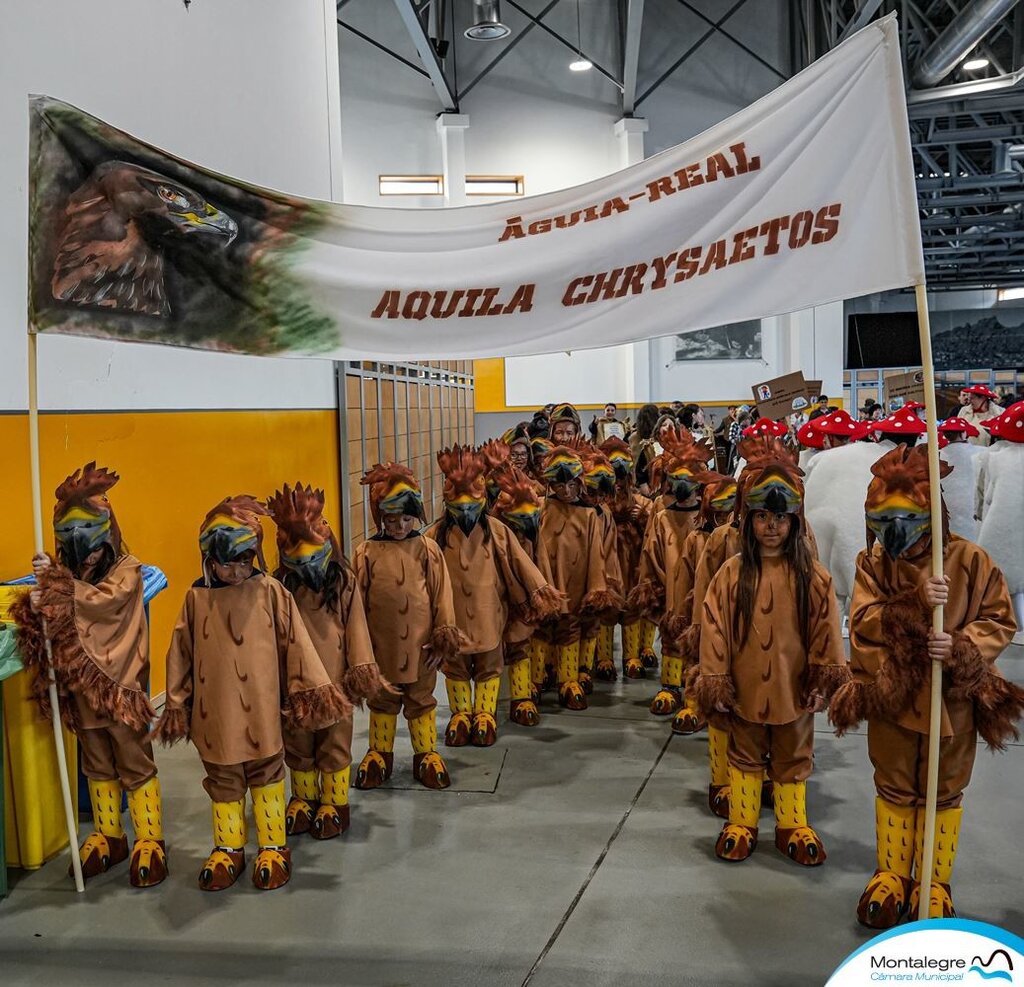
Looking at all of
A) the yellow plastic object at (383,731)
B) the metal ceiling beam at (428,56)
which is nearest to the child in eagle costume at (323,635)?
the yellow plastic object at (383,731)

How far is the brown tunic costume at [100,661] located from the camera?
333 centimetres

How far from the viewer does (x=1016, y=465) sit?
20.3 ft

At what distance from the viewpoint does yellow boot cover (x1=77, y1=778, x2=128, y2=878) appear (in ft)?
12.0

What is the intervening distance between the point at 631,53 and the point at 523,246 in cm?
1294

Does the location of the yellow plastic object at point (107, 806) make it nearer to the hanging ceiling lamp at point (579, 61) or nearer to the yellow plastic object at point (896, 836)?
the yellow plastic object at point (896, 836)

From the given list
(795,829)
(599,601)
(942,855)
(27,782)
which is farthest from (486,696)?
(942,855)

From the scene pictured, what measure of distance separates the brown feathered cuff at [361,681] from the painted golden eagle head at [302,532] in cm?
39

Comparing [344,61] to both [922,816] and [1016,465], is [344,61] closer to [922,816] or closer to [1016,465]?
[1016,465]

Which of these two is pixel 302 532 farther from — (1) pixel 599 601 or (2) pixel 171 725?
(1) pixel 599 601

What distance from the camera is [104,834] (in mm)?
3732

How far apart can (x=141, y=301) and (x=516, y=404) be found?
14161mm

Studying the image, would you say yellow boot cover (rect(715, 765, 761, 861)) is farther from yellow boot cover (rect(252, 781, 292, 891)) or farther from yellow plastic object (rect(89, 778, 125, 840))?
yellow plastic object (rect(89, 778, 125, 840))

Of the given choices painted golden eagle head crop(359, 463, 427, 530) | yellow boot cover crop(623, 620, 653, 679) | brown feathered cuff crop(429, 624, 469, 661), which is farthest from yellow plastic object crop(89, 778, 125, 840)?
yellow boot cover crop(623, 620, 653, 679)

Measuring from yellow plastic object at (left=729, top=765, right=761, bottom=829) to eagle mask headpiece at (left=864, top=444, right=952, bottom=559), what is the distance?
117 centimetres
